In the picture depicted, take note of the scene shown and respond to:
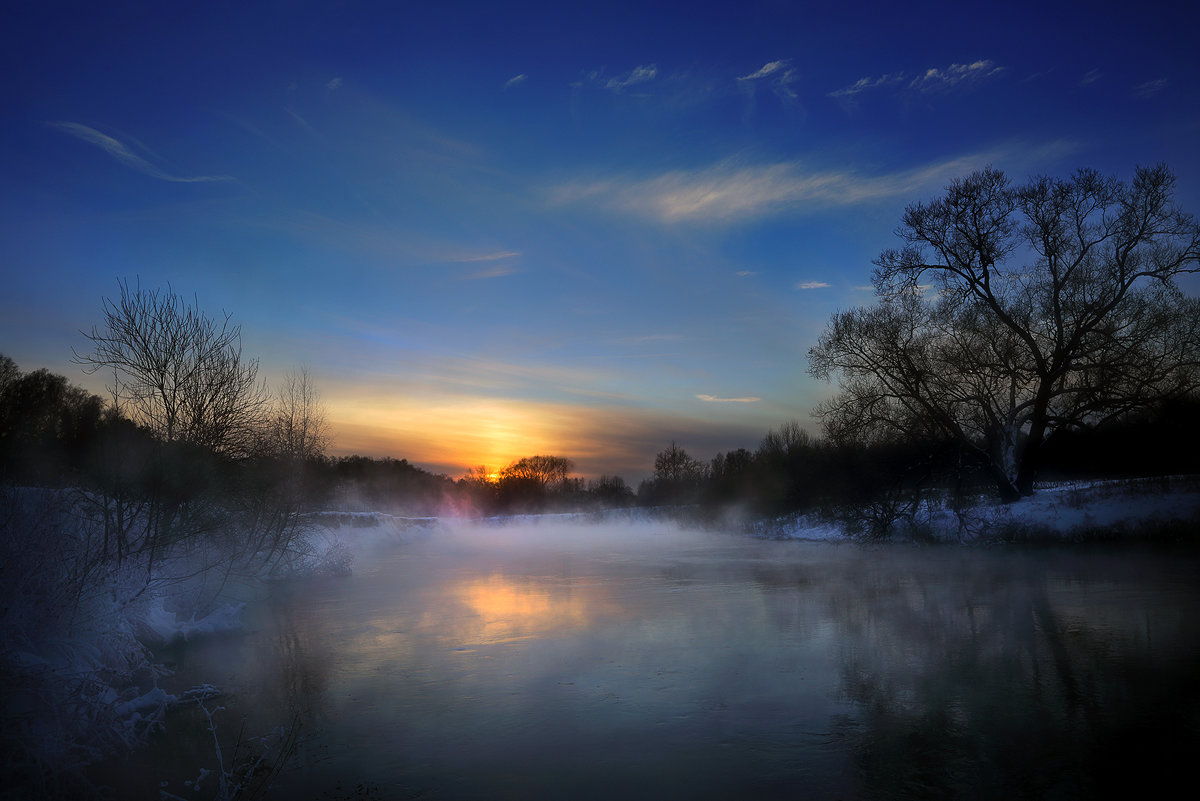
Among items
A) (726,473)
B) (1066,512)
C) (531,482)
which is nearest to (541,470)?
(531,482)

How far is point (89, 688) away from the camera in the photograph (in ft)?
19.9

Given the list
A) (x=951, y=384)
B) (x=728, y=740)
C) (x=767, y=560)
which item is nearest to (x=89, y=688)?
(x=728, y=740)

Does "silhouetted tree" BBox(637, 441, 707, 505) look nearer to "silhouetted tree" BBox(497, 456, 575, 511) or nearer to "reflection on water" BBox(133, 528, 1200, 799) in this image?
"silhouetted tree" BBox(497, 456, 575, 511)

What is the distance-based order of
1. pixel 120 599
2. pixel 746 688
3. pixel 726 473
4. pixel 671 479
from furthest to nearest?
pixel 671 479, pixel 726 473, pixel 120 599, pixel 746 688

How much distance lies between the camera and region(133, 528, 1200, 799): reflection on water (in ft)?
17.9

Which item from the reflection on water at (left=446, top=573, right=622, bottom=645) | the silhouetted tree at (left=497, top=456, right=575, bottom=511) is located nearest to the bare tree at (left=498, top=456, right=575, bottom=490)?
the silhouetted tree at (left=497, top=456, right=575, bottom=511)

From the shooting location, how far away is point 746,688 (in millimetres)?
7910

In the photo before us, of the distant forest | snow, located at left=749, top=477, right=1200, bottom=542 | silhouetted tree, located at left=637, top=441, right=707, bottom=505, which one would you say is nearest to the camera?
the distant forest

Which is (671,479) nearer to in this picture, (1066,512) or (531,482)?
(531,482)

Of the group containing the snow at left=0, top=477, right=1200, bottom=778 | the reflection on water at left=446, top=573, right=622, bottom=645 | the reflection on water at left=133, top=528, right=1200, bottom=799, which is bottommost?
the reflection on water at left=446, top=573, right=622, bottom=645

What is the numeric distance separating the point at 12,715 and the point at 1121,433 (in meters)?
27.6

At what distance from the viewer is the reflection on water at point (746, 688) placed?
5.46 m

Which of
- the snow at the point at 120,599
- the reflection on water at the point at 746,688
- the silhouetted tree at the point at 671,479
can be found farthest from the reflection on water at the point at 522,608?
the silhouetted tree at the point at 671,479

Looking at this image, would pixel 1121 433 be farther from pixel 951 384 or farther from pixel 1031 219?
pixel 1031 219
